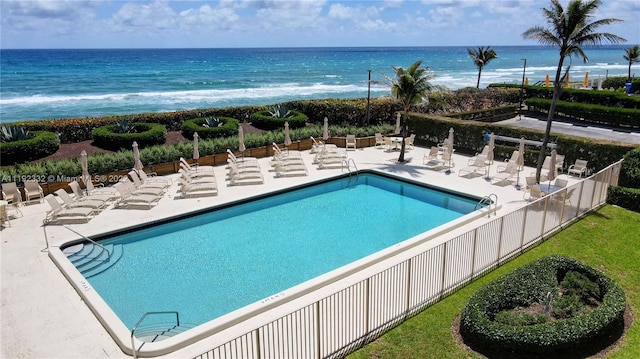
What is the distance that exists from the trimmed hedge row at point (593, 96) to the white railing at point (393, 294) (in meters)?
23.5

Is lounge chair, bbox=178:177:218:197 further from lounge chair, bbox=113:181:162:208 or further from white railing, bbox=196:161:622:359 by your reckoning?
white railing, bbox=196:161:622:359

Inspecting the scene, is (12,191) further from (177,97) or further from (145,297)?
(177,97)

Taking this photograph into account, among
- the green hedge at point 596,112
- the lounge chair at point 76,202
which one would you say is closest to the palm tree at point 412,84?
the lounge chair at point 76,202

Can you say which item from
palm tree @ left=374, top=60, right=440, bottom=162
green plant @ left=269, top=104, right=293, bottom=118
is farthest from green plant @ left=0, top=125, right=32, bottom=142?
palm tree @ left=374, top=60, right=440, bottom=162

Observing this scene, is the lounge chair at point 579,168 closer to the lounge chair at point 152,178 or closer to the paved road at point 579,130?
the paved road at point 579,130

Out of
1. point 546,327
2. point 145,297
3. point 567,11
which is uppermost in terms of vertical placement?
point 567,11

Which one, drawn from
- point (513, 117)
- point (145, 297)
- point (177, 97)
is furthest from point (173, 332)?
point (177, 97)

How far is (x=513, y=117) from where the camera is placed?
32.7m

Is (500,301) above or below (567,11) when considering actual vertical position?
below

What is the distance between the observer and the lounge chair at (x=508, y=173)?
1683 cm

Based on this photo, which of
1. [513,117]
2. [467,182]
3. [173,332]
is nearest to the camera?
[173,332]

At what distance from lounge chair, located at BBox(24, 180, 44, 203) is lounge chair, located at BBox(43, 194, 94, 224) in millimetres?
1640

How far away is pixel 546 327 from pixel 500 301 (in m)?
1.10

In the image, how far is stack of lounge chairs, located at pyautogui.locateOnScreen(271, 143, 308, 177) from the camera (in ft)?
59.1
